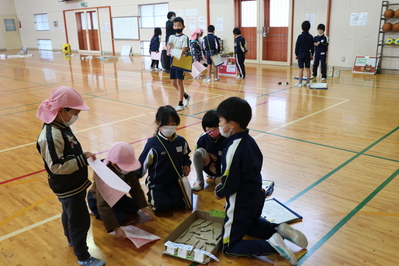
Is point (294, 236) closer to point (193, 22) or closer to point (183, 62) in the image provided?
point (183, 62)

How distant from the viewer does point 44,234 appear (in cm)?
280

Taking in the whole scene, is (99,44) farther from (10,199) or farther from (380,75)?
(10,199)

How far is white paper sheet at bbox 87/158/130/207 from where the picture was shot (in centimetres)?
224

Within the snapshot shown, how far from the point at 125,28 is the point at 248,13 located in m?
7.61

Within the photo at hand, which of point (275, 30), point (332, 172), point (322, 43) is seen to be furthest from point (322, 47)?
point (332, 172)

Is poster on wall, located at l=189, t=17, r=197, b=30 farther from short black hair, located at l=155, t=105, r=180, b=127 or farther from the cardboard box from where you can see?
the cardboard box

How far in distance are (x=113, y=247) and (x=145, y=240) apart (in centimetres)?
24

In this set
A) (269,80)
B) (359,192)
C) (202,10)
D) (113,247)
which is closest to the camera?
(113,247)

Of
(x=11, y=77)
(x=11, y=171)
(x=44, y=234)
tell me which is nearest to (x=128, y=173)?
(x=44, y=234)

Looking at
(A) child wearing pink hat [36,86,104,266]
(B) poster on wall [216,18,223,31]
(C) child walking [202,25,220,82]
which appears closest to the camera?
(A) child wearing pink hat [36,86,104,266]

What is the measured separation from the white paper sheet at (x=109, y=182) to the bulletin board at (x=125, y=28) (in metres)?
16.9

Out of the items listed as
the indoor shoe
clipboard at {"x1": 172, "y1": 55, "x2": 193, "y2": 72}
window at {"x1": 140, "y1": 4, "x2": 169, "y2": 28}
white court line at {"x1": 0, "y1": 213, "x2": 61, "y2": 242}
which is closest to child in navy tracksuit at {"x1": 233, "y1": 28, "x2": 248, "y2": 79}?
clipboard at {"x1": 172, "y1": 55, "x2": 193, "y2": 72}

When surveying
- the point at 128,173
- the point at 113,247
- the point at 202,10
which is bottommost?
the point at 113,247

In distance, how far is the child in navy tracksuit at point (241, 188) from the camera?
231 centimetres
